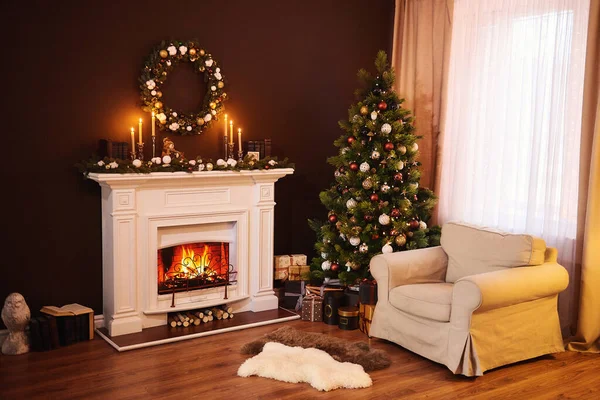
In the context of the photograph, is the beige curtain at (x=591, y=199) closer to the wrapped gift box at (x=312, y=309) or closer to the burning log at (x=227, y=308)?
the wrapped gift box at (x=312, y=309)

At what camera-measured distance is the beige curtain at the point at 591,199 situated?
475 cm

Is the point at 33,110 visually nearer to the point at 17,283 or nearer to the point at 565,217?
the point at 17,283

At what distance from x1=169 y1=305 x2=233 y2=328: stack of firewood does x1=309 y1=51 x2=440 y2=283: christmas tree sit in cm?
87

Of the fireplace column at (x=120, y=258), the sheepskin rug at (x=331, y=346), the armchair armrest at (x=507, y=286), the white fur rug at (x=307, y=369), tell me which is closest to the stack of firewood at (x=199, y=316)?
the fireplace column at (x=120, y=258)

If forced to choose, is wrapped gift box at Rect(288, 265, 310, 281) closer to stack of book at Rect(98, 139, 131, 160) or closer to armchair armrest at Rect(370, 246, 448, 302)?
armchair armrest at Rect(370, 246, 448, 302)

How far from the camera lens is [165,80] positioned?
5.24m

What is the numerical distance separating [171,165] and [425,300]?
2043 millimetres

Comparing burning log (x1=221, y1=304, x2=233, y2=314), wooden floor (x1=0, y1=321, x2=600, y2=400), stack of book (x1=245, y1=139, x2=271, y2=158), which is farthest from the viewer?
stack of book (x1=245, y1=139, x2=271, y2=158)

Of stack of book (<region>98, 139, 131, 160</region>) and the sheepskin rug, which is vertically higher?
stack of book (<region>98, 139, 131, 160</region>)

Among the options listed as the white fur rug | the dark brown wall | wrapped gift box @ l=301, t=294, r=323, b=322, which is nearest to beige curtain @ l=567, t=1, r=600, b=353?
the white fur rug

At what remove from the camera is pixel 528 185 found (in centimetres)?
533

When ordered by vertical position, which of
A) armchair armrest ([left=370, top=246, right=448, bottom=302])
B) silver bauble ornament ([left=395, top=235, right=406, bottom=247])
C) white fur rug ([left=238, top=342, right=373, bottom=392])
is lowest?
white fur rug ([left=238, top=342, right=373, bottom=392])

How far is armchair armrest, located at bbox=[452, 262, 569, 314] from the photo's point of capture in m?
4.25

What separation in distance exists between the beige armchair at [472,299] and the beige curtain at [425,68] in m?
1.26
